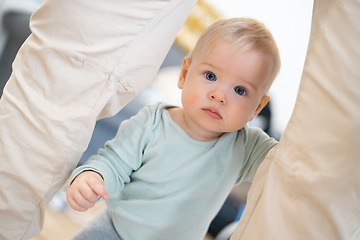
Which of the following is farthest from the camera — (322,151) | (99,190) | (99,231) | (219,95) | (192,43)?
(192,43)

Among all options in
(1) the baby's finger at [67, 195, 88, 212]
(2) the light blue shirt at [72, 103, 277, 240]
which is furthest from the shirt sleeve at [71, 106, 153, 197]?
(1) the baby's finger at [67, 195, 88, 212]

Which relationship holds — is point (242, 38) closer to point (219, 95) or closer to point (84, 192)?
point (219, 95)

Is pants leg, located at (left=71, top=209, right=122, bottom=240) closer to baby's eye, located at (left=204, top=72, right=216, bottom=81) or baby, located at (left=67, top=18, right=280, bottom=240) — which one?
baby, located at (left=67, top=18, right=280, bottom=240)

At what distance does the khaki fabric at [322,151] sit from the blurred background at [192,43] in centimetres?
107

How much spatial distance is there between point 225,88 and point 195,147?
0.60 feet

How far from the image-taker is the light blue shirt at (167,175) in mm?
776

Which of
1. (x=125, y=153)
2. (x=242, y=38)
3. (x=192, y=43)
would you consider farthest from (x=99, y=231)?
(x=192, y=43)

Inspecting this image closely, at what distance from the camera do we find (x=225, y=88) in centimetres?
72

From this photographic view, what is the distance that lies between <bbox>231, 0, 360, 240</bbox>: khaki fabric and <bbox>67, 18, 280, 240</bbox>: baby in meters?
0.26

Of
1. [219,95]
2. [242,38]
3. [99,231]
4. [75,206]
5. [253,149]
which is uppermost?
[242,38]

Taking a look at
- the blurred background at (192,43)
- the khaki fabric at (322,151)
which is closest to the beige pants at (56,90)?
the khaki fabric at (322,151)

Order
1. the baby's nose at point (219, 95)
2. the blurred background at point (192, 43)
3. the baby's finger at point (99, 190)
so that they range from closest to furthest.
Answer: the baby's finger at point (99, 190) → the baby's nose at point (219, 95) → the blurred background at point (192, 43)

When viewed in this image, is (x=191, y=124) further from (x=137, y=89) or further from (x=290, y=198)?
(x=290, y=198)

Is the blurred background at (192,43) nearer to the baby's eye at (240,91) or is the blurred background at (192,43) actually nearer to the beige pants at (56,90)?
the beige pants at (56,90)
